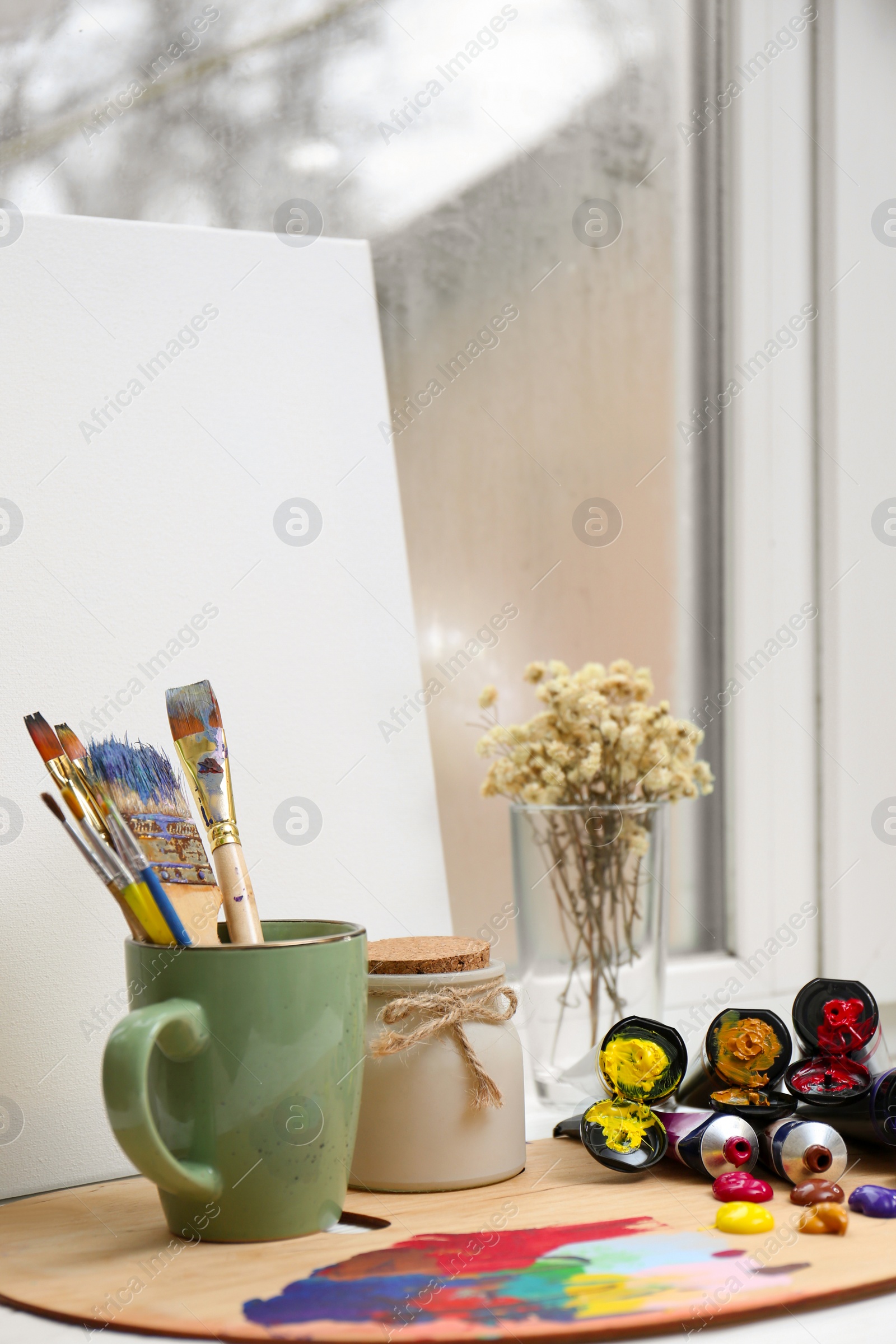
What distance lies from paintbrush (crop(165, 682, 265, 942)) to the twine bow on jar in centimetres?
8

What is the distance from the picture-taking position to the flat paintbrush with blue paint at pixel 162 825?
0.58 m

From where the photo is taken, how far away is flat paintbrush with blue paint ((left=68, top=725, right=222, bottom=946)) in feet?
1.90

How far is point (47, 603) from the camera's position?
2.26 feet

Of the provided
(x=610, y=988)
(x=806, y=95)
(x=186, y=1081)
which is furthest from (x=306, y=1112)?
(x=806, y=95)

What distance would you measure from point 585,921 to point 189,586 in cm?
35

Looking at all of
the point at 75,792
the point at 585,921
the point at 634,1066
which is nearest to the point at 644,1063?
the point at 634,1066

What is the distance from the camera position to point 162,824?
589 millimetres

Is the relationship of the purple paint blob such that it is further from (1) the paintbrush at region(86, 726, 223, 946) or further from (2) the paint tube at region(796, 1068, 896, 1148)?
(1) the paintbrush at region(86, 726, 223, 946)

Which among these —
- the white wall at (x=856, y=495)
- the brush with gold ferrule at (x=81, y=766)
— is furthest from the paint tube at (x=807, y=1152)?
the white wall at (x=856, y=495)

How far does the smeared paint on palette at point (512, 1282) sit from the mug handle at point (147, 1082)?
65mm

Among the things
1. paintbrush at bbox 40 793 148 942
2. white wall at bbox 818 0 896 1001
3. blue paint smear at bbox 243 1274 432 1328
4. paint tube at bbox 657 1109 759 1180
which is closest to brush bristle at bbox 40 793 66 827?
paintbrush at bbox 40 793 148 942

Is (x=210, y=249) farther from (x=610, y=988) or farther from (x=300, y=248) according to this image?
(x=610, y=988)

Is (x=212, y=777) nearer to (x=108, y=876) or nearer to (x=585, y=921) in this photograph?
(x=108, y=876)

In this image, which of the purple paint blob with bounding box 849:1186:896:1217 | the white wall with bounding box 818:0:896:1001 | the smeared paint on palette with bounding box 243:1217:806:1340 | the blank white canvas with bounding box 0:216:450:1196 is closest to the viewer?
the smeared paint on palette with bounding box 243:1217:806:1340
